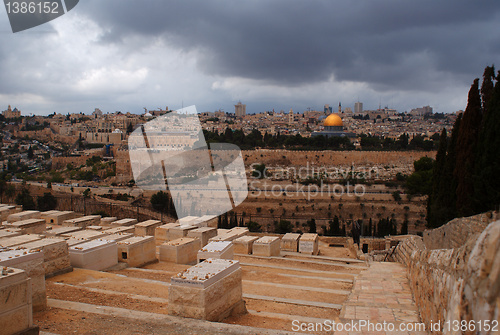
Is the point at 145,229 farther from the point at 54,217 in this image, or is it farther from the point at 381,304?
the point at 381,304

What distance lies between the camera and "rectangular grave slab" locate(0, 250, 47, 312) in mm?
3794

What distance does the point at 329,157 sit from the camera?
41188mm

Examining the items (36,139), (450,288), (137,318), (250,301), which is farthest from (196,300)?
(36,139)

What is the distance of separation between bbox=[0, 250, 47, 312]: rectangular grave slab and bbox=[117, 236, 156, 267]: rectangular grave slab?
8.56 feet

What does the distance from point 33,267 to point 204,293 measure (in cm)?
181

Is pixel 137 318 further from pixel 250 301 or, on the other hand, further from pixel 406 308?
pixel 406 308

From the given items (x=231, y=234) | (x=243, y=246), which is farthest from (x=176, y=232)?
(x=243, y=246)

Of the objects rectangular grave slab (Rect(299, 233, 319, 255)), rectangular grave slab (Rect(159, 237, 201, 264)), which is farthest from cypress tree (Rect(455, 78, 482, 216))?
rectangular grave slab (Rect(159, 237, 201, 264))

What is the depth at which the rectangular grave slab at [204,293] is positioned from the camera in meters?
3.64

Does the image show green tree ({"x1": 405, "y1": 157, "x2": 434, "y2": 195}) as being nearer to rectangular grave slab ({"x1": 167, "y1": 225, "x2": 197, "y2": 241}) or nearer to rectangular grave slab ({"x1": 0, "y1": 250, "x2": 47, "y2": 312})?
rectangular grave slab ({"x1": 167, "y1": 225, "x2": 197, "y2": 241})

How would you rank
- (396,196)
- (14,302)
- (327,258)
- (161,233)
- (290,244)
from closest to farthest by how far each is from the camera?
(14,302)
(327,258)
(161,233)
(290,244)
(396,196)

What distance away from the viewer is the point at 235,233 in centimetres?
990

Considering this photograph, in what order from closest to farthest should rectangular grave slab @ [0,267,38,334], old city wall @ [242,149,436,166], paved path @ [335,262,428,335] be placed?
rectangular grave slab @ [0,267,38,334], paved path @ [335,262,428,335], old city wall @ [242,149,436,166]

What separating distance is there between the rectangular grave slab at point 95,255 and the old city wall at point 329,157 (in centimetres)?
3513
